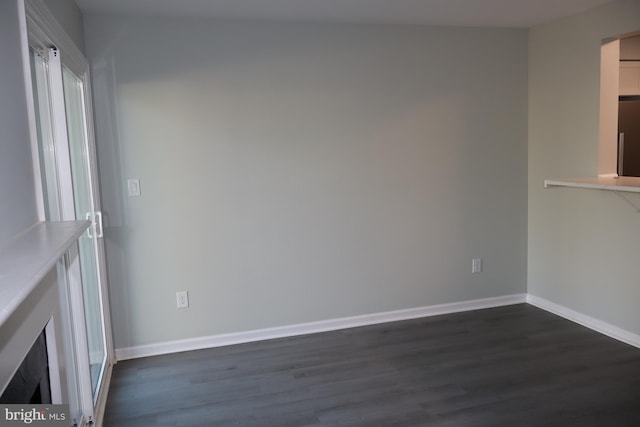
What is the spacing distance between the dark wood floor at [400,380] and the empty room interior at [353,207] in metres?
0.02

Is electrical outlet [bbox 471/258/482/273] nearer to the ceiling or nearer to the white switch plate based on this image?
the ceiling

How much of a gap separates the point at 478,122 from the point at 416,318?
1677mm

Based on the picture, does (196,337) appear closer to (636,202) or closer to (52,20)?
(52,20)

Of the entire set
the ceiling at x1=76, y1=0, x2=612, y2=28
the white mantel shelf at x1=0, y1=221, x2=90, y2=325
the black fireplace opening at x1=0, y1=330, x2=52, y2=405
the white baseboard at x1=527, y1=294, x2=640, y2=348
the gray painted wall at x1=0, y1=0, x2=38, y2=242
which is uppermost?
the ceiling at x1=76, y1=0, x2=612, y2=28

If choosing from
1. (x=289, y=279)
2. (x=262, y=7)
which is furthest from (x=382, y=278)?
(x=262, y=7)

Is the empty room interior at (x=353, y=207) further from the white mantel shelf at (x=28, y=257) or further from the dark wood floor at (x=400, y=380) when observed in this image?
the white mantel shelf at (x=28, y=257)

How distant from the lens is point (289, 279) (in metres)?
3.82

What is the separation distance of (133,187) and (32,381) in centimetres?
216

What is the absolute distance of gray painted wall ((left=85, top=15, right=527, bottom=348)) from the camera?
11.3 feet

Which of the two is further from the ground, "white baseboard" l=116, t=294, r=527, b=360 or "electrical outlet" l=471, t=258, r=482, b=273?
"electrical outlet" l=471, t=258, r=482, b=273

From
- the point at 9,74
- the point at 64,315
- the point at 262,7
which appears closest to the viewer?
the point at 9,74

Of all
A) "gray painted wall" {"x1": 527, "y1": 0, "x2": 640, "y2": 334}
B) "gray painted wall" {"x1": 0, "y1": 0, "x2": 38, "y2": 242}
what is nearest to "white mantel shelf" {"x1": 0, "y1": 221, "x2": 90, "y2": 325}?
"gray painted wall" {"x1": 0, "y1": 0, "x2": 38, "y2": 242}

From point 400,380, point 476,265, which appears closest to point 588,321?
point 476,265

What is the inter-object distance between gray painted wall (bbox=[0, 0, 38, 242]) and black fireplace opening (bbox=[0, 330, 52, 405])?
352 mm
